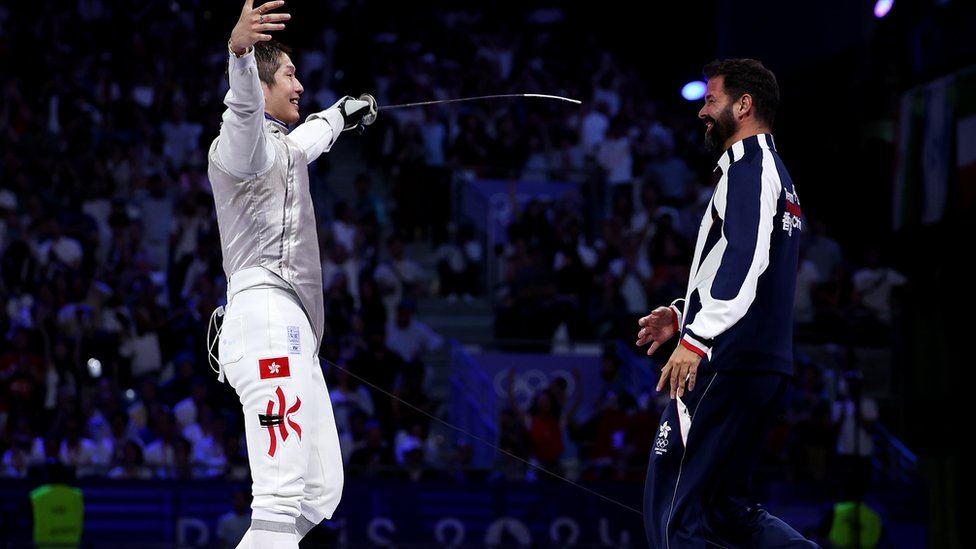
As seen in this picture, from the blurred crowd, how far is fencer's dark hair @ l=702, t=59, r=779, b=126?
16.1ft

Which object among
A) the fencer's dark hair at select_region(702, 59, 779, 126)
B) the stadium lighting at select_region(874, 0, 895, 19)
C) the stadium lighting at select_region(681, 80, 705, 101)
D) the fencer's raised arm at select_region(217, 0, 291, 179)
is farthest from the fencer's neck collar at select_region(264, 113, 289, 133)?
the stadium lighting at select_region(874, 0, 895, 19)

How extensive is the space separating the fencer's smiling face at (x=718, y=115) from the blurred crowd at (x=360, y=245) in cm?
479

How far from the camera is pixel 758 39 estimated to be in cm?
1775

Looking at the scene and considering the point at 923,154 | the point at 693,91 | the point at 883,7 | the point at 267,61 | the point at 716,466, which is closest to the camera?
the point at 716,466

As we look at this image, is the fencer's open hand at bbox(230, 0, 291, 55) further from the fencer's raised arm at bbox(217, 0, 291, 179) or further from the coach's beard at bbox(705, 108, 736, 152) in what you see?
the coach's beard at bbox(705, 108, 736, 152)

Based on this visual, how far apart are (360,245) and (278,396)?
9.08 m

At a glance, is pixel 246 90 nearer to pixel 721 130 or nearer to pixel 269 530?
pixel 269 530

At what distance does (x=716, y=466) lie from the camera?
15.0ft

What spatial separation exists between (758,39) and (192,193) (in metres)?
8.54

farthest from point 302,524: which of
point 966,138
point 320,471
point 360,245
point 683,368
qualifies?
point 966,138

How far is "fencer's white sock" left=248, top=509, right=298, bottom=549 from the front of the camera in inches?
175

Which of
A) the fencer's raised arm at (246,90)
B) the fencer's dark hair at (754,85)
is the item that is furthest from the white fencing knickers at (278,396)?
the fencer's dark hair at (754,85)

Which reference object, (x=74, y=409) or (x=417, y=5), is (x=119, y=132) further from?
(x=417, y=5)

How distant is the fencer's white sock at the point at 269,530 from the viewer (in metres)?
4.44
